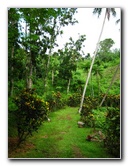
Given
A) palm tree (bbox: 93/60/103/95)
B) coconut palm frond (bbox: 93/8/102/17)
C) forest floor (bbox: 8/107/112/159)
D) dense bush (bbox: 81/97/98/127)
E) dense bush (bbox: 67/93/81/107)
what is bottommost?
forest floor (bbox: 8/107/112/159)

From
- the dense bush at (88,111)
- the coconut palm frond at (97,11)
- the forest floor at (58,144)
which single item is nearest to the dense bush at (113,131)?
the forest floor at (58,144)

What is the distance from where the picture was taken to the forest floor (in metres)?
3.44

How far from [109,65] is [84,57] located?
1.54ft

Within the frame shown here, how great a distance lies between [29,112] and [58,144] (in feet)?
2.27

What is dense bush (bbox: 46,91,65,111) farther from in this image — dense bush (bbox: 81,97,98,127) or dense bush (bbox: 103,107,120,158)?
dense bush (bbox: 103,107,120,158)

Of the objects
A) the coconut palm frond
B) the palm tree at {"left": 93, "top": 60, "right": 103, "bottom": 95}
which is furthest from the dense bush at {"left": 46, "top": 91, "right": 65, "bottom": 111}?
the coconut palm frond

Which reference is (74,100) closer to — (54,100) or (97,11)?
(54,100)

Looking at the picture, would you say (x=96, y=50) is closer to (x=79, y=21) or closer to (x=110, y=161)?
(x=79, y=21)

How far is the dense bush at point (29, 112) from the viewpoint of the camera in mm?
3518

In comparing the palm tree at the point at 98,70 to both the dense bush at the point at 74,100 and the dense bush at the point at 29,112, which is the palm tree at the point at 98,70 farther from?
the dense bush at the point at 29,112

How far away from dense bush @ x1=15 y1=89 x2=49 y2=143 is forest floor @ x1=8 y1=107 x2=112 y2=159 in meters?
0.12

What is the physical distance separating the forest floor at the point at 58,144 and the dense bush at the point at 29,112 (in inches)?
4.9

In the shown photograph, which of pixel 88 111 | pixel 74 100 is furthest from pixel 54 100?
pixel 88 111

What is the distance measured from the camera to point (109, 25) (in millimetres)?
3820
